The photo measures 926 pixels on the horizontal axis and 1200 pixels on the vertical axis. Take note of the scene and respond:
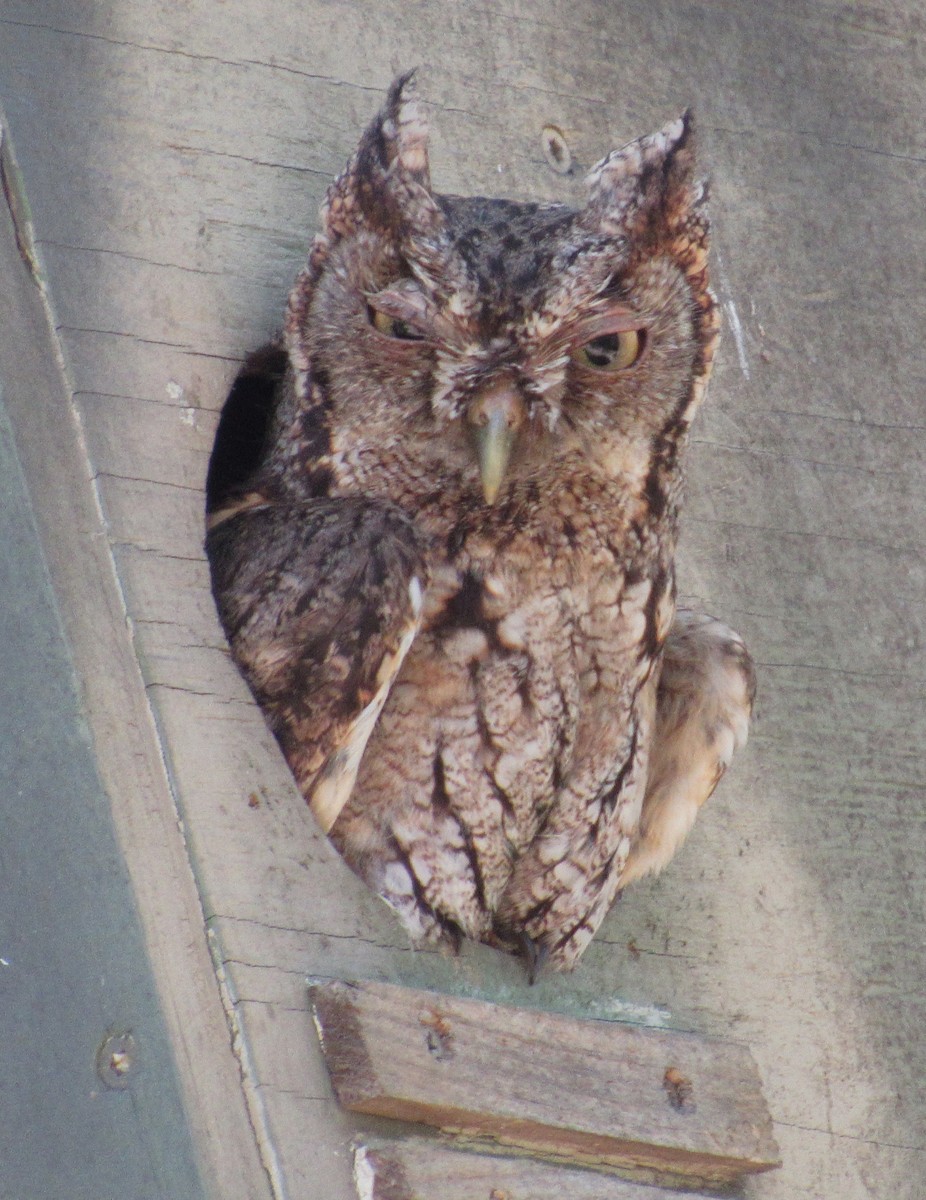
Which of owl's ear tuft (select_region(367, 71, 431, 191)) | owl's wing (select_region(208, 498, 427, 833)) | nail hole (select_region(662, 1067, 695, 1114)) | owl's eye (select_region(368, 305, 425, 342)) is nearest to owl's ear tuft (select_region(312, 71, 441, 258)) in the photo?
owl's ear tuft (select_region(367, 71, 431, 191))

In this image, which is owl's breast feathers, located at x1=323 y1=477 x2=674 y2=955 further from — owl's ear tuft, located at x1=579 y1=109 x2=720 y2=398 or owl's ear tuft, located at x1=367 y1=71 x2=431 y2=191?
owl's ear tuft, located at x1=367 y1=71 x2=431 y2=191

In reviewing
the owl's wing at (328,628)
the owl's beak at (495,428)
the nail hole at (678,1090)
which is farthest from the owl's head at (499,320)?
the nail hole at (678,1090)

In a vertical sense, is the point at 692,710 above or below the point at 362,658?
below

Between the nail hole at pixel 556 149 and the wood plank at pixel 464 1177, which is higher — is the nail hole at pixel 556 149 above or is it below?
above

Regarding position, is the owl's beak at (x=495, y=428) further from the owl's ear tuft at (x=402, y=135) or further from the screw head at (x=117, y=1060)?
the screw head at (x=117, y=1060)

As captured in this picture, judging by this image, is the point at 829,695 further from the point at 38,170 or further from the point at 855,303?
the point at 38,170

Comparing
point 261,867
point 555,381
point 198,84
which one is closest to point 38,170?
point 198,84

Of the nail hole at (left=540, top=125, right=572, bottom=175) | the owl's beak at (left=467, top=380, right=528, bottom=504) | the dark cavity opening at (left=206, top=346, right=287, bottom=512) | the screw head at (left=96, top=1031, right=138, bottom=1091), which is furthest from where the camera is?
the nail hole at (left=540, top=125, right=572, bottom=175)
